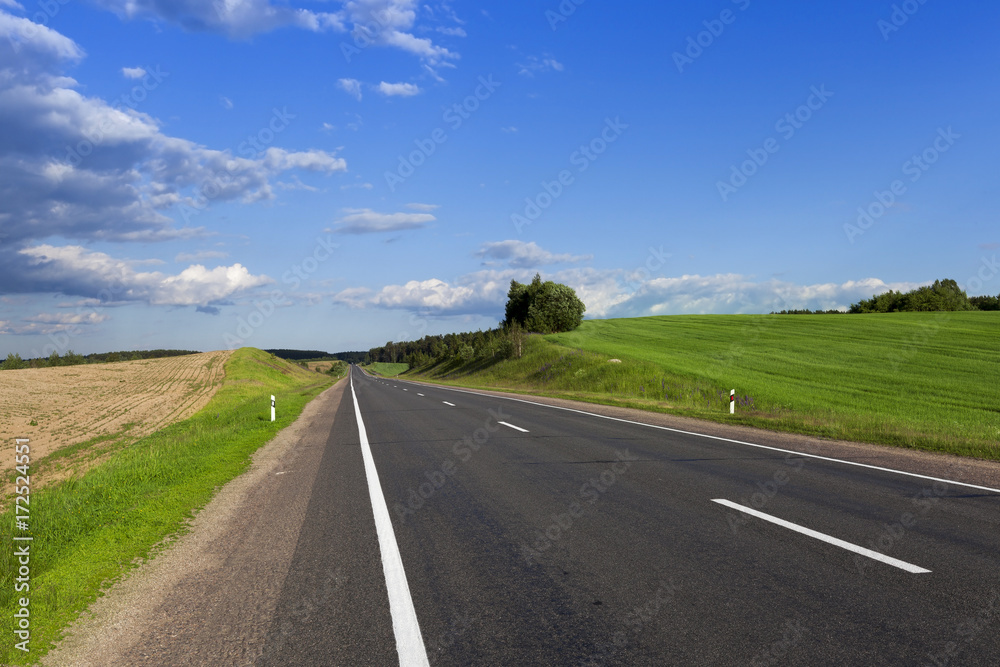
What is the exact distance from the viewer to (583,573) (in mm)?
4547

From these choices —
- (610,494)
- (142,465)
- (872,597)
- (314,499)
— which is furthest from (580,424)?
(872,597)

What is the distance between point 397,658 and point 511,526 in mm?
2741

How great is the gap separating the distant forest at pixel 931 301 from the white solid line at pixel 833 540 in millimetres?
78136

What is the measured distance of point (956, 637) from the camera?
3396 millimetres

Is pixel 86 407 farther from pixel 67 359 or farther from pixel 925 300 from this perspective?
pixel 925 300

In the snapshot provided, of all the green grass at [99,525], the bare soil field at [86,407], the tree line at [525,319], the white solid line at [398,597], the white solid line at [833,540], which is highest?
the tree line at [525,319]

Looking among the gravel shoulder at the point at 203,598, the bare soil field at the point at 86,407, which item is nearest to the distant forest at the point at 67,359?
the bare soil field at the point at 86,407

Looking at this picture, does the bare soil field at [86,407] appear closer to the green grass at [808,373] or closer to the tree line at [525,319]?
the green grass at [808,373]

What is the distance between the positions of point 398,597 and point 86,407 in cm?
3933

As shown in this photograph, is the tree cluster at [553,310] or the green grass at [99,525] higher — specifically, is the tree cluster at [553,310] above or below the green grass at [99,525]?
above

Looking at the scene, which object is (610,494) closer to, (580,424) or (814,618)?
(814,618)

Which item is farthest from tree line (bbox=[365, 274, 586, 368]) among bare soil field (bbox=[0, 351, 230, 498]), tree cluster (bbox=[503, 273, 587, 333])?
bare soil field (bbox=[0, 351, 230, 498])

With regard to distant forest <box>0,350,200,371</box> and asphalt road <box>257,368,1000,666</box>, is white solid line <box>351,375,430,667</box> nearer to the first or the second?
asphalt road <box>257,368,1000,666</box>

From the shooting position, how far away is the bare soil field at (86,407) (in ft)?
65.2
